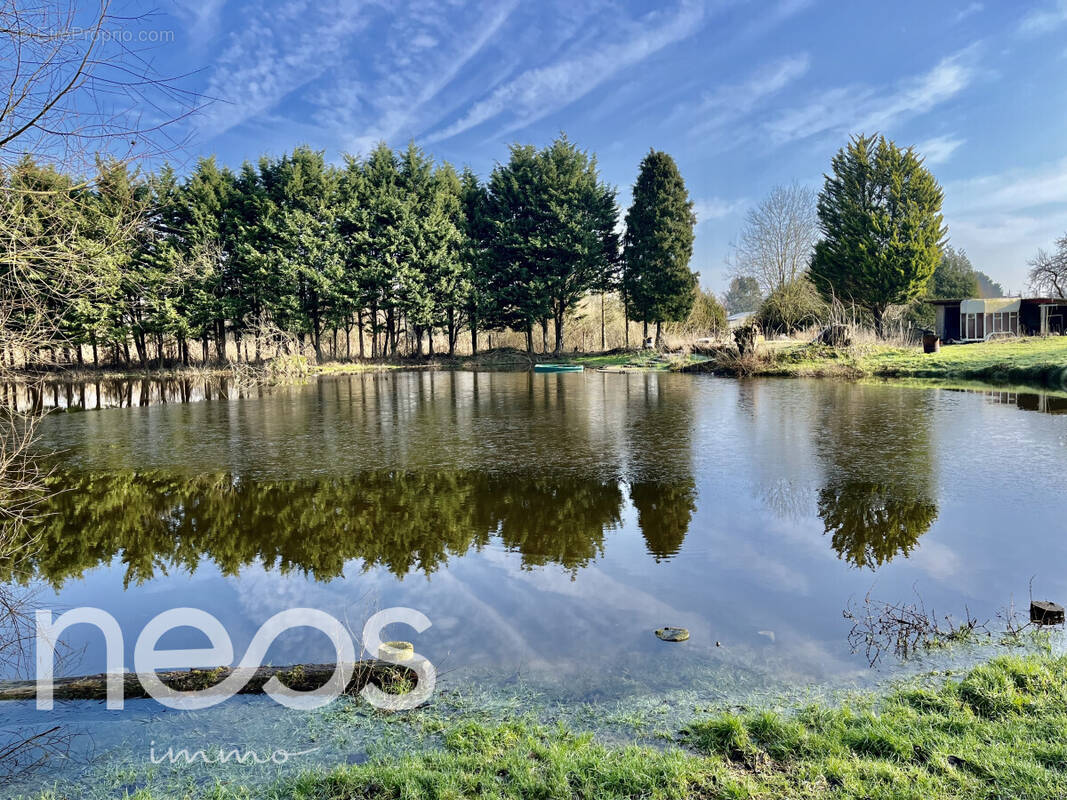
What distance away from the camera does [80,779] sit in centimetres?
247

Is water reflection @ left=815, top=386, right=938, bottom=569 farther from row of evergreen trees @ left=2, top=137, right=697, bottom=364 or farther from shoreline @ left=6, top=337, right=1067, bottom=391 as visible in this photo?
row of evergreen trees @ left=2, top=137, right=697, bottom=364

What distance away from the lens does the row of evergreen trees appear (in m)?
27.8

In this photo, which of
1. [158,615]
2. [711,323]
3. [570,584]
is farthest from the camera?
[711,323]

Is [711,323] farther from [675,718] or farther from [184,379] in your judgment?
[675,718]

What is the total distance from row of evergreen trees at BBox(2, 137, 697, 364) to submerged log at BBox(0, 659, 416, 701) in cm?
2440

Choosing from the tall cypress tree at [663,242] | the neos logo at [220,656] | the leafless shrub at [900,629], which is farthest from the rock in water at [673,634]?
the tall cypress tree at [663,242]

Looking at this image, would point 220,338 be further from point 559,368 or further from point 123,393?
point 559,368

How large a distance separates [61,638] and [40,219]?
2534mm

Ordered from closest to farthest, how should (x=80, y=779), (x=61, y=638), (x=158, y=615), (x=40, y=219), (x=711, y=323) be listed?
1. (x=80, y=779)
2. (x=40, y=219)
3. (x=61, y=638)
4. (x=158, y=615)
5. (x=711, y=323)

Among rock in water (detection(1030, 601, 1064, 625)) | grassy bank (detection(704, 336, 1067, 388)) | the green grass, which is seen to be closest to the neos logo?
rock in water (detection(1030, 601, 1064, 625))

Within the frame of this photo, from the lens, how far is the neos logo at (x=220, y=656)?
3.03 metres

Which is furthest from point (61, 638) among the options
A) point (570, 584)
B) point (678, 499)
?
point (678, 499)

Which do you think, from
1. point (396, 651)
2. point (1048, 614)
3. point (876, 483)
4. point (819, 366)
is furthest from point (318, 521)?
point (819, 366)

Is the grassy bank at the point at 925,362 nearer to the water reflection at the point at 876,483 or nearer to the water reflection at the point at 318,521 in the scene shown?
the water reflection at the point at 876,483
